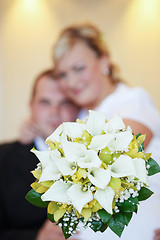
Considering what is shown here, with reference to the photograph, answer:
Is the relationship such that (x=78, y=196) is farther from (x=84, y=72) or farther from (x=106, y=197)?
(x=84, y=72)

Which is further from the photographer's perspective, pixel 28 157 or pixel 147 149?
pixel 28 157

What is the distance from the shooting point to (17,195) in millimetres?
1763

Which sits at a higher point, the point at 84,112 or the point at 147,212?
the point at 147,212

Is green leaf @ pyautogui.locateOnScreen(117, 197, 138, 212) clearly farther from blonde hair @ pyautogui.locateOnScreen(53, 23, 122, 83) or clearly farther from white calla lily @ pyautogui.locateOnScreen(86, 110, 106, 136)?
blonde hair @ pyautogui.locateOnScreen(53, 23, 122, 83)

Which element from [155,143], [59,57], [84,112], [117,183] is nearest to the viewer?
[117,183]

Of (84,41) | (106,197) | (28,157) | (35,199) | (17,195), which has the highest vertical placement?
(84,41)

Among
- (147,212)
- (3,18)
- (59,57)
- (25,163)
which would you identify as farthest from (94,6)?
(147,212)

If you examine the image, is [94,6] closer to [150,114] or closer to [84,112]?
[84,112]

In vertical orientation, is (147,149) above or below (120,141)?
below

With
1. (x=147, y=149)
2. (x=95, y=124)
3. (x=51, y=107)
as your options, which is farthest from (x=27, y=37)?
(x=95, y=124)

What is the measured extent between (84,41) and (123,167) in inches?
47.8

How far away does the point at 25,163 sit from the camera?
1.83 metres

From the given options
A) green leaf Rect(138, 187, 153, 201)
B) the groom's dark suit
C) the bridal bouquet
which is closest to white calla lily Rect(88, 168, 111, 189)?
the bridal bouquet

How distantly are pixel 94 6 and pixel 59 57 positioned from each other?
91cm
